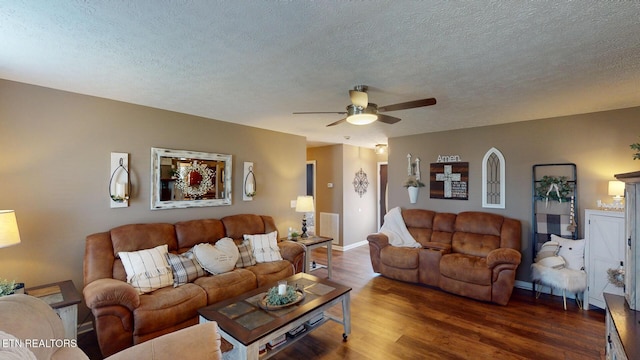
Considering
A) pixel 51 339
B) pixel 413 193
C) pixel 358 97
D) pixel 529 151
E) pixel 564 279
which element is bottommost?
pixel 564 279

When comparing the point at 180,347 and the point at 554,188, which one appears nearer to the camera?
the point at 180,347

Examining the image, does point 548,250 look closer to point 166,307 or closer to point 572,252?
point 572,252

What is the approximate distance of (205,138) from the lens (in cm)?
390

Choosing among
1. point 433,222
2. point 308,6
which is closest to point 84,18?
point 308,6

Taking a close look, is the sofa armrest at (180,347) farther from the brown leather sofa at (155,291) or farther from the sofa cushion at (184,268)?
the sofa cushion at (184,268)

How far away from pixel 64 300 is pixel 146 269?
0.66m

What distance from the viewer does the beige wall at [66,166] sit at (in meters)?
2.55

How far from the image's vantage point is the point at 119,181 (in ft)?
10.2

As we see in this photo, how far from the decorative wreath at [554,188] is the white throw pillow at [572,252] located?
594 mm

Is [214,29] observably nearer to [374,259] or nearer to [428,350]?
[428,350]

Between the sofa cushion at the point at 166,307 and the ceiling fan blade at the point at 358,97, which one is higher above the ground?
the ceiling fan blade at the point at 358,97

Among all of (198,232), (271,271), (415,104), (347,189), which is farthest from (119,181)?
(347,189)

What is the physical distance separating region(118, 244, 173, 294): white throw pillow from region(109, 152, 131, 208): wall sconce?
2.07 feet

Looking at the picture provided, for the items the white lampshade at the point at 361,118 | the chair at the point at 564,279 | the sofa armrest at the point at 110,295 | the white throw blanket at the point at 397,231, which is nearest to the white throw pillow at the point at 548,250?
the chair at the point at 564,279
